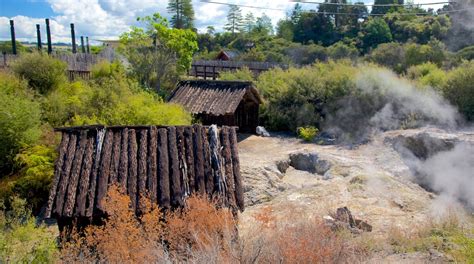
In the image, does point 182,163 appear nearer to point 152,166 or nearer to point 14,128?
point 152,166

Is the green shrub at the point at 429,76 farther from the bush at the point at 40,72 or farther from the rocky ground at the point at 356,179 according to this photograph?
the bush at the point at 40,72

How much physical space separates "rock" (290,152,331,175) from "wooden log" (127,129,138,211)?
8.67m

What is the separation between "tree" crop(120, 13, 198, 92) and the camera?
2488cm

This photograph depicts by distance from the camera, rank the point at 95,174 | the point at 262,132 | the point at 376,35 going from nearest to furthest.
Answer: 1. the point at 95,174
2. the point at 262,132
3. the point at 376,35

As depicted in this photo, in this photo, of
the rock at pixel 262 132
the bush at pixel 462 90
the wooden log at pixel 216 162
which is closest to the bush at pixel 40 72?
the rock at pixel 262 132

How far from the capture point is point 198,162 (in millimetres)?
8477

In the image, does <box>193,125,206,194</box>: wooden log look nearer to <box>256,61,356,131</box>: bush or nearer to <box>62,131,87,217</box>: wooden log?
<box>62,131,87,217</box>: wooden log

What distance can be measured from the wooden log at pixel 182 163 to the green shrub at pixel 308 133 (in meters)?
11.6

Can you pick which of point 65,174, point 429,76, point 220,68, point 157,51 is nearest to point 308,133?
point 429,76

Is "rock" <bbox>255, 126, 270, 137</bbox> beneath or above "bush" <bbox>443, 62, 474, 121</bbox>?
beneath

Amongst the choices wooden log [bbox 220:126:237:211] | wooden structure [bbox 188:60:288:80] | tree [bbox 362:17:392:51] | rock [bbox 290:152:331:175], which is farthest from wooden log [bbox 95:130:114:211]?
tree [bbox 362:17:392:51]

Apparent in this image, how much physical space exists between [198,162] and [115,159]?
5.78 ft

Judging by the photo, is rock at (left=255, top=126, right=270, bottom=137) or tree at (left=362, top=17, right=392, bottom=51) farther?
tree at (left=362, top=17, right=392, bottom=51)

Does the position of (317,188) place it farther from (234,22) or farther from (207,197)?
(234,22)
